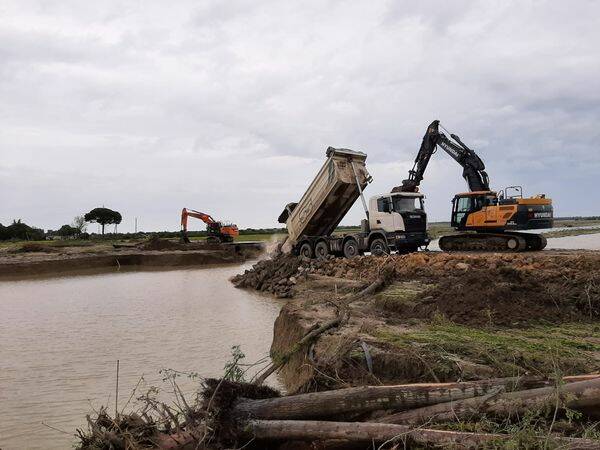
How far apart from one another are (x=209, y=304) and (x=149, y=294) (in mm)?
3980

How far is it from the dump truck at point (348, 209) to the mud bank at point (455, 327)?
357cm

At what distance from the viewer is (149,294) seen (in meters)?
18.3

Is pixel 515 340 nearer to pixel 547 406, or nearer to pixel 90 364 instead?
pixel 547 406

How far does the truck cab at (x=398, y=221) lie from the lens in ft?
55.5

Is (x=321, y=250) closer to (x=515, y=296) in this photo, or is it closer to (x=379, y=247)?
(x=379, y=247)

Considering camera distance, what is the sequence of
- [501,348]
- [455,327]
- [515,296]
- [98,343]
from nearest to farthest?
[501,348] → [455,327] → [515,296] → [98,343]

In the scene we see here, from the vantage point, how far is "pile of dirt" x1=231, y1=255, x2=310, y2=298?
17469 mm

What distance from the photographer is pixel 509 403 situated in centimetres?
377

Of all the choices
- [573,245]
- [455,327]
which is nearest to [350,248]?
[455,327]

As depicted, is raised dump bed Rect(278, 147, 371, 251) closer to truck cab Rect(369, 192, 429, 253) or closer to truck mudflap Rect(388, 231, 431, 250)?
truck cab Rect(369, 192, 429, 253)

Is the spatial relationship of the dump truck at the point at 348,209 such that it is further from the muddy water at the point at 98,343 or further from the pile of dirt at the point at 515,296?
the pile of dirt at the point at 515,296

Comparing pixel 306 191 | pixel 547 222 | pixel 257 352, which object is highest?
pixel 306 191

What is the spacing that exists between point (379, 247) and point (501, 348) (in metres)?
11.8

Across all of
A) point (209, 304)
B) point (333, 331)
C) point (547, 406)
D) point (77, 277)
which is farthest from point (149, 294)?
point (547, 406)
